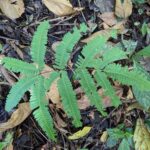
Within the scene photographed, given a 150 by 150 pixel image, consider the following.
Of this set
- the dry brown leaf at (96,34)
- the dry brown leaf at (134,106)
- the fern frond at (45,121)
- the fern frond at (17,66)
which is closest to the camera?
the fern frond at (45,121)

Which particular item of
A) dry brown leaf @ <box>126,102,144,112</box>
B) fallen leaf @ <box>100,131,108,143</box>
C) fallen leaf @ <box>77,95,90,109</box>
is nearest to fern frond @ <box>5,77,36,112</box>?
fallen leaf @ <box>77,95,90,109</box>

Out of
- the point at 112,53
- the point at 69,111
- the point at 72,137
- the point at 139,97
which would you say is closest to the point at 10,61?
the point at 69,111

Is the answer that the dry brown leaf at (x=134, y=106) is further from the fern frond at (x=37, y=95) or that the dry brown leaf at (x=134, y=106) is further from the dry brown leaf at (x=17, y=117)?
the fern frond at (x=37, y=95)

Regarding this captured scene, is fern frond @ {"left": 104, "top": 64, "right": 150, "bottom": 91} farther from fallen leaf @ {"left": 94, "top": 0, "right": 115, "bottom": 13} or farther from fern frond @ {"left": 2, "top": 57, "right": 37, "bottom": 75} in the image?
fallen leaf @ {"left": 94, "top": 0, "right": 115, "bottom": 13}

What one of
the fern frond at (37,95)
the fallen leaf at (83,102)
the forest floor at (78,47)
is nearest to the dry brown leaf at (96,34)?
the forest floor at (78,47)

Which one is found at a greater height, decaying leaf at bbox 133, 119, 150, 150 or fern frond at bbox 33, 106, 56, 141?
fern frond at bbox 33, 106, 56, 141

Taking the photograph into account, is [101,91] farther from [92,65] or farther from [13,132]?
[13,132]

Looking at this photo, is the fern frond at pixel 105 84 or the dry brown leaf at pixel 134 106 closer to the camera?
the fern frond at pixel 105 84
